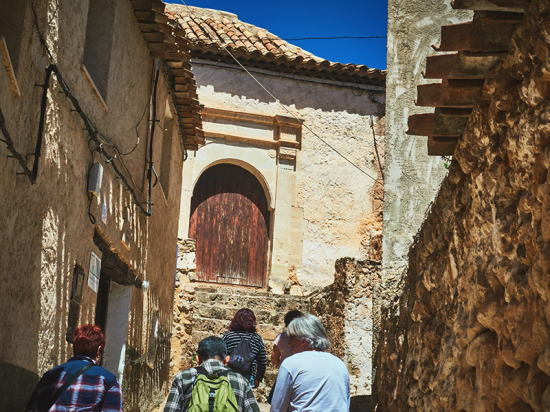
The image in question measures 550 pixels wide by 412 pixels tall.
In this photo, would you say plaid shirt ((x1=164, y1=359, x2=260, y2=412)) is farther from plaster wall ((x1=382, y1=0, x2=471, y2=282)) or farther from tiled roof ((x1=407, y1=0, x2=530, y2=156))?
plaster wall ((x1=382, y1=0, x2=471, y2=282))

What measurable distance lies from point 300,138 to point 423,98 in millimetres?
10192

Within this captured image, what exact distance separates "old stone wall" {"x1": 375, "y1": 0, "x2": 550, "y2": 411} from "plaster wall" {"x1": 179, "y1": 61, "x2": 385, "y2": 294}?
9.17 meters

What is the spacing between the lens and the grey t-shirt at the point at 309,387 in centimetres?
323

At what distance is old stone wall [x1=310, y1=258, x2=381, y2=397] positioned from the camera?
8.30 meters

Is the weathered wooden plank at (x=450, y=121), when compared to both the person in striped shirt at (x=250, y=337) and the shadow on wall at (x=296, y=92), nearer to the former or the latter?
the person in striped shirt at (x=250, y=337)

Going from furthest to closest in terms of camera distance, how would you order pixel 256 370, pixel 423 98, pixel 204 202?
pixel 204 202, pixel 256 370, pixel 423 98

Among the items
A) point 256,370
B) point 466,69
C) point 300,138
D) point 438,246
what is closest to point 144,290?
point 256,370

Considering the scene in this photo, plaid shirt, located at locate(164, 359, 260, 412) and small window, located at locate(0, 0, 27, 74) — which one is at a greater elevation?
small window, located at locate(0, 0, 27, 74)

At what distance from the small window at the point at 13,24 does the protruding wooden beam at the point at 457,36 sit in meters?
2.04

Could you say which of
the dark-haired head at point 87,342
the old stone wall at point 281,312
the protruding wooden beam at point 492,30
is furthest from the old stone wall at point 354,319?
the protruding wooden beam at point 492,30

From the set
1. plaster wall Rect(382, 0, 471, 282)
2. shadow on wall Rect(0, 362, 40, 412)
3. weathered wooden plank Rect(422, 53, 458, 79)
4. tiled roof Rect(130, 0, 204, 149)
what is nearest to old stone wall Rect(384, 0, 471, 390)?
plaster wall Rect(382, 0, 471, 282)

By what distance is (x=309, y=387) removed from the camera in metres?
3.24

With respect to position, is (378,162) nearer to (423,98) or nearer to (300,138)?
(300,138)

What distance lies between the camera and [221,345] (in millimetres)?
3842
